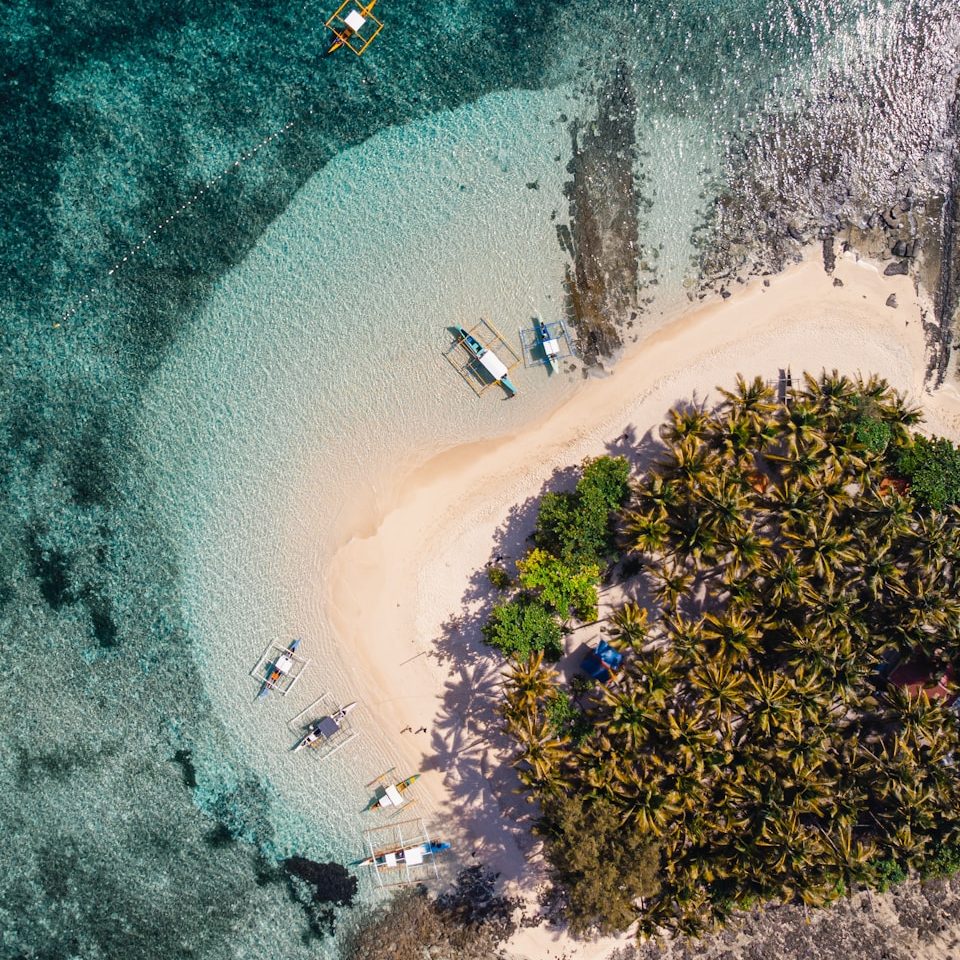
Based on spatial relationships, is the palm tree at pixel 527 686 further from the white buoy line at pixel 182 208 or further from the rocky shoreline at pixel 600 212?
the white buoy line at pixel 182 208

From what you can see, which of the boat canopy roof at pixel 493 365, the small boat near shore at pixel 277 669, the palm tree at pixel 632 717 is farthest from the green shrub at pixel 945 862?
the small boat near shore at pixel 277 669

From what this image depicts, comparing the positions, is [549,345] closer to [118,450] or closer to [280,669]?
[280,669]

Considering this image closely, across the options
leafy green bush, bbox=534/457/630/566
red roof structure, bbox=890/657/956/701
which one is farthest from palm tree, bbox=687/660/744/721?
red roof structure, bbox=890/657/956/701

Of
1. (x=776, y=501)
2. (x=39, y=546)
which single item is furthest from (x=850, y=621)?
(x=39, y=546)

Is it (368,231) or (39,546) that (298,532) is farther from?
(368,231)

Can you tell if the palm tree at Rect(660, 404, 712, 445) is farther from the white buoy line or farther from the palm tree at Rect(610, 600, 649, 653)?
the white buoy line

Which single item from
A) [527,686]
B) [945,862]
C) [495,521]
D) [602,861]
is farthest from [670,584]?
[945,862]
